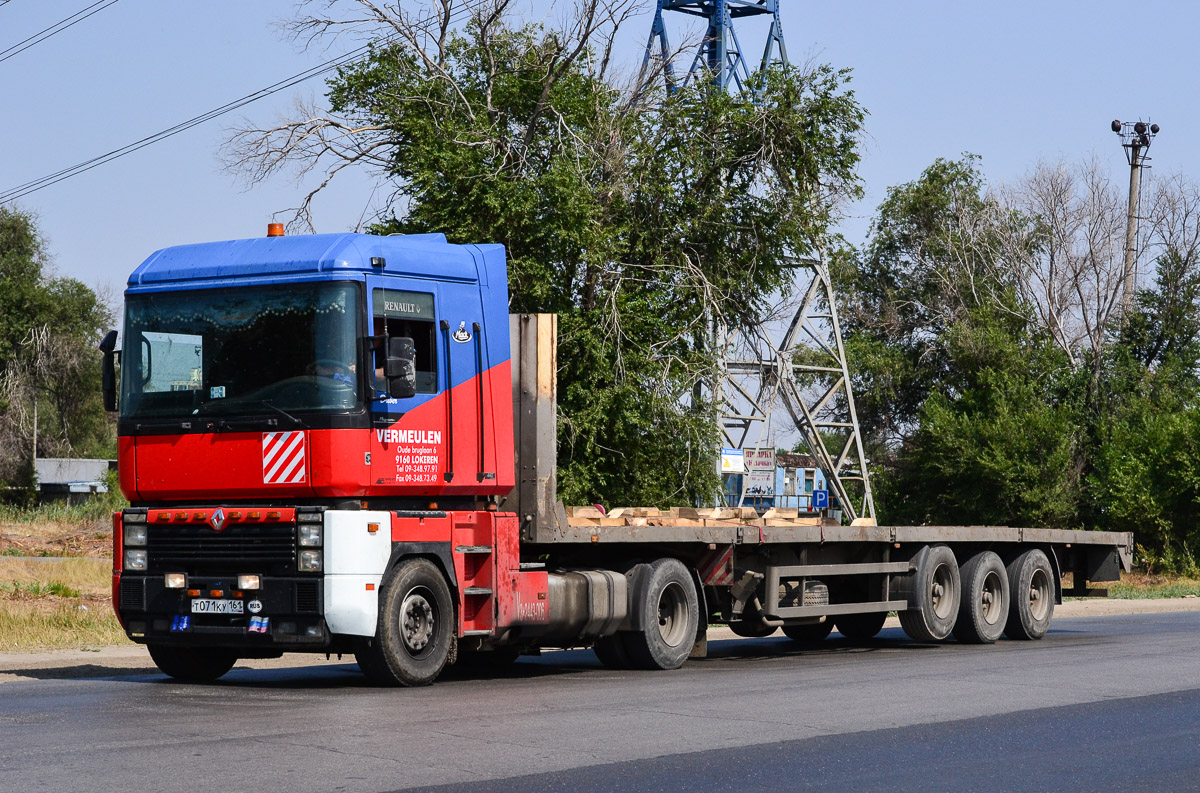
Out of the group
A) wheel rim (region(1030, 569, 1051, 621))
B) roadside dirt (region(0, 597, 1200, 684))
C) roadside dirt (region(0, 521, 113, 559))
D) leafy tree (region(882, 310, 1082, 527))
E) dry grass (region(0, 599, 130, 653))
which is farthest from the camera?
leafy tree (region(882, 310, 1082, 527))

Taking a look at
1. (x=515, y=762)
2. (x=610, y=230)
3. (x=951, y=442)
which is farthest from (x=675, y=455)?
(x=951, y=442)

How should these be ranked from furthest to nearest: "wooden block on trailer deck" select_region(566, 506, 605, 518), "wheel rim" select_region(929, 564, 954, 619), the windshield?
"wheel rim" select_region(929, 564, 954, 619) → "wooden block on trailer deck" select_region(566, 506, 605, 518) → the windshield

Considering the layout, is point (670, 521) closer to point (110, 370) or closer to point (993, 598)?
point (110, 370)

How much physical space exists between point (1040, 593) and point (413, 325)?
10.8 m

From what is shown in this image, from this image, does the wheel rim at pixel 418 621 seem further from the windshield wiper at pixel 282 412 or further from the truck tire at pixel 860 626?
the truck tire at pixel 860 626

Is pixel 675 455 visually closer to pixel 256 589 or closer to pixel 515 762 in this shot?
pixel 256 589

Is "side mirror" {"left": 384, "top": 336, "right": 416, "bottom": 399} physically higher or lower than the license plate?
higher

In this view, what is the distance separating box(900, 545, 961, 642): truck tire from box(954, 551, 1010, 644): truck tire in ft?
0.43

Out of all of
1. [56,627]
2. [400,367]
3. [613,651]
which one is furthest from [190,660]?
[56,627]

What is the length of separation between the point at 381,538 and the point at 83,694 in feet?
8.48

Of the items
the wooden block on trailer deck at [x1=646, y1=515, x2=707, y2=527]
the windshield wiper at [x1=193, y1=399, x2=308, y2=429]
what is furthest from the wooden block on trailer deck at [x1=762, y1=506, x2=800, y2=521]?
the windshield wiper at [x1=193, y1=399, x2=308, y2=429]

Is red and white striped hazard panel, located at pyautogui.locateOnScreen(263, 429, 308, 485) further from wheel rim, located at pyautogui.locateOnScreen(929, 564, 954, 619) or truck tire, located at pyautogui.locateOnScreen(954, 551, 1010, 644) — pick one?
truck tire, located at pyautogui.locateOnScreen(954, 551, 1010, 644)

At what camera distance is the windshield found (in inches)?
435

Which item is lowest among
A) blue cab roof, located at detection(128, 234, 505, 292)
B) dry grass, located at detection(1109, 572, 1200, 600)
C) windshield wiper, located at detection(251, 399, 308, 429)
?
dry grass, located at detection(1109, 572, 1200, 600)
